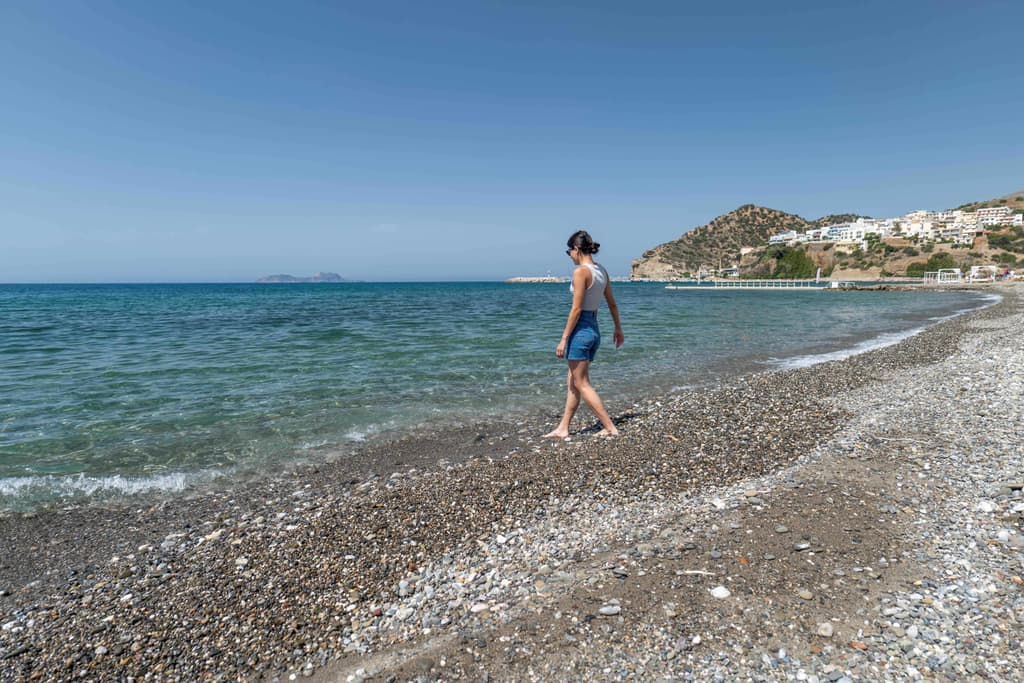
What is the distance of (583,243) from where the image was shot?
7.36 metres

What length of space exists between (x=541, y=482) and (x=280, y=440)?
5.38m

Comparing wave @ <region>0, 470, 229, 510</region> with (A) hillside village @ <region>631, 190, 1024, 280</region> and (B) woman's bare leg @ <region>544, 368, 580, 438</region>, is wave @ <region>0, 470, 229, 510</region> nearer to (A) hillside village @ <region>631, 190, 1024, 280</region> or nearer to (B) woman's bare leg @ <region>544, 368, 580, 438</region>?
(B) woman's bare leg @ <region>544, 368, 580, 438</region>

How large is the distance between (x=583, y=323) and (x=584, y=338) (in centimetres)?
24

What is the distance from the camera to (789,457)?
6855 millimetres

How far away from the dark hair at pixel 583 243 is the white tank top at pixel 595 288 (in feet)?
0.74

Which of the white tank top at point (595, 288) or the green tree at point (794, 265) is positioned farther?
the green tree at point (794, 265)

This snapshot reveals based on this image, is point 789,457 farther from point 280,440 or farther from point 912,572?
point 280,440

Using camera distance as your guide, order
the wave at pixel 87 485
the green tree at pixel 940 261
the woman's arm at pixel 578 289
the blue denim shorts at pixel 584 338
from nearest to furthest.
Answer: the wave at pixel 87 485 < the woman's arm at pixel 578 289 < the blue denim shorts at pixel 584 338 < the green tree at pixel 940 261

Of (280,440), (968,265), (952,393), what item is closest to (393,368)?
(280,440)

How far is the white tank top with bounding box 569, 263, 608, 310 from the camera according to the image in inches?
293

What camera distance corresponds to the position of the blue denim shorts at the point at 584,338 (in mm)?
7809

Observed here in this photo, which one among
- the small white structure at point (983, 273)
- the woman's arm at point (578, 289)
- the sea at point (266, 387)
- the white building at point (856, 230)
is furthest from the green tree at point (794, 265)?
the woman's arm at point (578, 289)

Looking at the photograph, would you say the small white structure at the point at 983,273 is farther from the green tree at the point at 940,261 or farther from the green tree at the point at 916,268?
the green tree at the point at 916,268

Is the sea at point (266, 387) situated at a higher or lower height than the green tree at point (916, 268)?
lower
